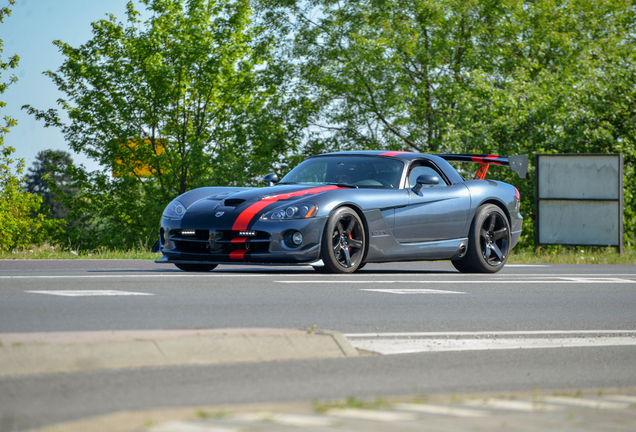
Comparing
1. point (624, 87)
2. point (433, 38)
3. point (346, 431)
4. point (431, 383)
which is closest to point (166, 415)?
point (346, 431)

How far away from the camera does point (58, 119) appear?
34562mm

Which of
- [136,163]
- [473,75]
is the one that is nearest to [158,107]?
[136,163]

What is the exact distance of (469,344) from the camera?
634 centimetres

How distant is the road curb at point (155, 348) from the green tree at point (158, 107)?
86.0 feet

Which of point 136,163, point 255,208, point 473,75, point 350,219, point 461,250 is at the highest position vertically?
A: point 473,75

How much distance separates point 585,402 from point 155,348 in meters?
2.32

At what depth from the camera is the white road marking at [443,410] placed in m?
4.01

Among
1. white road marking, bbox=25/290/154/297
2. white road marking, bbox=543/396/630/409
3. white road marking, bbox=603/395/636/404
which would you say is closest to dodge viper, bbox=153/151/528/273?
white road marking, bbox=25/290/154/297

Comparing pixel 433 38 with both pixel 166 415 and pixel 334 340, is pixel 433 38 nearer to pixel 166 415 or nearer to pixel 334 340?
pixel 334 340

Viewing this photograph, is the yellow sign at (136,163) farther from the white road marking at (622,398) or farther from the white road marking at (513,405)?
the white road marking at (513,405)

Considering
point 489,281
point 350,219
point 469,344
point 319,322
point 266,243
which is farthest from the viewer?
point 489,281

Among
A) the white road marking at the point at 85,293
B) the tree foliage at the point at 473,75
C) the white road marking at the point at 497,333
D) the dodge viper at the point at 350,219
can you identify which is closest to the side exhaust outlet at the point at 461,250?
the dodge viper at the point at 350,219

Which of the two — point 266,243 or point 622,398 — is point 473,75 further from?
point 622,398

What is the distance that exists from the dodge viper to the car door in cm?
1
